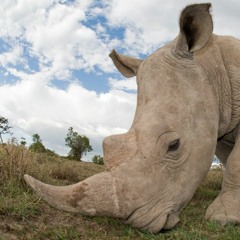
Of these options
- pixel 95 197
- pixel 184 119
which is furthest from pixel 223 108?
pixel 95 197

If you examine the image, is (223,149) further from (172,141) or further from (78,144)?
(78,144)

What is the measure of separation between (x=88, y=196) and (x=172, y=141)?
35.5 inches

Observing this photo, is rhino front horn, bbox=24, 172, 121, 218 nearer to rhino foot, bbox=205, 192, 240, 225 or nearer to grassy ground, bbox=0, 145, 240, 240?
grassy ground, bbox=0, 145, 240, 240

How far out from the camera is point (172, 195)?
3912 millimetres

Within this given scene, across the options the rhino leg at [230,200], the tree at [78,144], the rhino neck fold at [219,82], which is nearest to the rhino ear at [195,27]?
the rhino neck fold at [219,82]

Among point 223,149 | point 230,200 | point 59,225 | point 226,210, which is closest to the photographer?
point 59,225

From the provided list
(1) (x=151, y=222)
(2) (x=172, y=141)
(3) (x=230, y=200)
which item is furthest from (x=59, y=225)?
(3) (x=230, y=200)

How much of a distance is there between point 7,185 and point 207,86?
91.5 inches

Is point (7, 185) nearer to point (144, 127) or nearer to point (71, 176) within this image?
point (144, 127)

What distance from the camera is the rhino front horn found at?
3555mm

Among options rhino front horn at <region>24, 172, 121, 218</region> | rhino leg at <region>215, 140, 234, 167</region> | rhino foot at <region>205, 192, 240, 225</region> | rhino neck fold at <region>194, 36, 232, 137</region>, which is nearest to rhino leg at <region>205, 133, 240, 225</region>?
rhino foot at <region>205, 192, 240, 225</region>

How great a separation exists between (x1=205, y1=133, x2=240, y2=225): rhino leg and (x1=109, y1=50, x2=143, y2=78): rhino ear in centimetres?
159

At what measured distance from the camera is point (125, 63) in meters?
5.79

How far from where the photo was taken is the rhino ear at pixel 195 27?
4.36 meters
